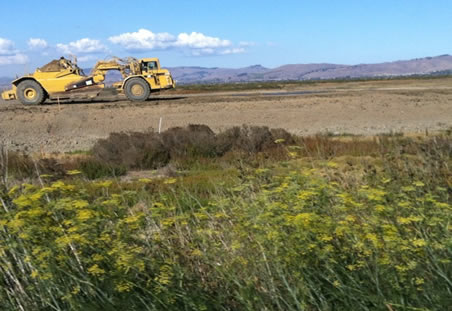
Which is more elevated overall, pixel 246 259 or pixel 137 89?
pixel 137 89

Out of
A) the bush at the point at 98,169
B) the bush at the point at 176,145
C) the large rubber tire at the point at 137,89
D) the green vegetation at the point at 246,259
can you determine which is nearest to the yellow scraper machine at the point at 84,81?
the large rubber tire at the point at 137,89

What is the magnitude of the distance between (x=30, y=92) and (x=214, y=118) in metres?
12.0

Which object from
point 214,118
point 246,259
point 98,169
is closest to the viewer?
point 246,259

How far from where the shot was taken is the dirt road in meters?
22.2

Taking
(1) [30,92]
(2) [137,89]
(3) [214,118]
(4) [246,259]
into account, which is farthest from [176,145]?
(1) [30,92]

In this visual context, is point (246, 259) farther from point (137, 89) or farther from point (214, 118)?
point (137, 89)

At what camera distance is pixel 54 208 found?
3.84 metres

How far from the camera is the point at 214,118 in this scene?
2606 cm

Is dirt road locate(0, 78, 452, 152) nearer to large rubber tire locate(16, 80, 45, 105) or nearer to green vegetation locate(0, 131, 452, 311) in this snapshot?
large rubber tire locate(16, 80, 45, 105)

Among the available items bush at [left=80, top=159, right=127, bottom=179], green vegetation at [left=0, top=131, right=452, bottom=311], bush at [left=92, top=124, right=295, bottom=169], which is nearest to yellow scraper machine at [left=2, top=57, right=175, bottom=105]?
bush at [left=92, top=124, right=295, bottom=169]

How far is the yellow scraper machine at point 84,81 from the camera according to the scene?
1205 inches

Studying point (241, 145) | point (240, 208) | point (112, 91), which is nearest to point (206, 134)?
point (241, 145)

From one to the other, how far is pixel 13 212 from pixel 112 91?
28165 mm

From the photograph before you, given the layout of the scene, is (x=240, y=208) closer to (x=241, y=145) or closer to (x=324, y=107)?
(x=241, y=145)
